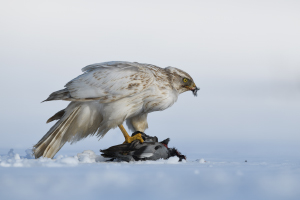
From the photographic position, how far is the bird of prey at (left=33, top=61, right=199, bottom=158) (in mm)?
7688

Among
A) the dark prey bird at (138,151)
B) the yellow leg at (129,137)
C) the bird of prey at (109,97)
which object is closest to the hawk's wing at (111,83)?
the bird of prey at (109,97)

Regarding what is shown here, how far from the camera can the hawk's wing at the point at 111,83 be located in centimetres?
766

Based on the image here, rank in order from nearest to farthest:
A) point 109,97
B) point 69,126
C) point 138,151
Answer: point 138,151, point 109,97, point 69,126

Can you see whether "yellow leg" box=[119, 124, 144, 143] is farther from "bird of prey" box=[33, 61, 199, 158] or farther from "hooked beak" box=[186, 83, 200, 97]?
"hooked beak" box=[186, 83, 200, 97]

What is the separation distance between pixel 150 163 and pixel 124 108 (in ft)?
3.42

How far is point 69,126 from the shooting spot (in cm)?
806

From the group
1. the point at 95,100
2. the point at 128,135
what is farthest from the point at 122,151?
the point at 95,100

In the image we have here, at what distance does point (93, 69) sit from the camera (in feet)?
26.8

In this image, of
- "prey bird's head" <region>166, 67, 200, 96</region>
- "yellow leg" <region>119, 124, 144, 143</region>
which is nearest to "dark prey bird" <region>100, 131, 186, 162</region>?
"yellow leg" <region>119, 124, 144, 143</region>

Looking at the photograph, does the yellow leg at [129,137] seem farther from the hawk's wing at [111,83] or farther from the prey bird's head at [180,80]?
the prey bird's head at [180,80]

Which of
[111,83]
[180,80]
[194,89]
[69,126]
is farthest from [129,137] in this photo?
[194,89]

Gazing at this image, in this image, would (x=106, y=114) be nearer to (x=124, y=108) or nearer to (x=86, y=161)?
(x=124, y=108)

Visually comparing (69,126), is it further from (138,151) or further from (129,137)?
(138,151)

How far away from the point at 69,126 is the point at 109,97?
0.95 meters
